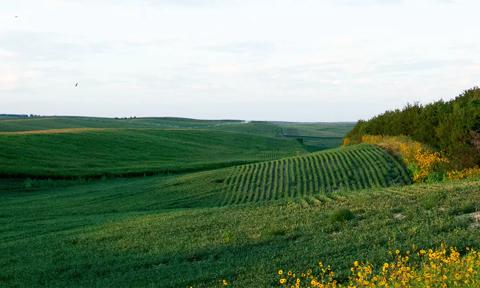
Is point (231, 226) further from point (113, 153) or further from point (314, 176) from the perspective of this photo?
point (113, 153)

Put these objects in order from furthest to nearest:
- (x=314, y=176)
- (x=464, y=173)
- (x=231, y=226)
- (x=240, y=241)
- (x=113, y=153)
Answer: (x=113, y=153) → (x=314, y=176) → (x=464, y=173) → (x=231, y=226) → (x=240, y=241)

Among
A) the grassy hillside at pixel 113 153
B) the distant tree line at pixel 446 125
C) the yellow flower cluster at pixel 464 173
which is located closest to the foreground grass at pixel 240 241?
the yellow flower cluster at pixel 464 173

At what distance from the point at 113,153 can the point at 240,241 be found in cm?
6760

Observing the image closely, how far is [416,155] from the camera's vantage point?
45.9 m

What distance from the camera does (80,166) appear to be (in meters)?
66.6

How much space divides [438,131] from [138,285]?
3801cm

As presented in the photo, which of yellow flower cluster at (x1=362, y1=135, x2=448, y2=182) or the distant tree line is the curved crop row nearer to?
yellow flower cluster at (x1=362, y1=135, x2=448, y2=182)

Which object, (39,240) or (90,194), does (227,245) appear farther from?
(90,194)

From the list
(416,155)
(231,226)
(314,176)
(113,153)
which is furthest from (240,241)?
(113,153)

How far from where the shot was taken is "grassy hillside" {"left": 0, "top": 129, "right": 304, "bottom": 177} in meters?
62.8

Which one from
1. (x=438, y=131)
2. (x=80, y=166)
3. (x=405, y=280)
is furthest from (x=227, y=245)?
(x=80, y=166)

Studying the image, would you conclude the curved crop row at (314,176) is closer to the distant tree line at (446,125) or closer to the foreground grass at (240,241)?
the distant tree line at (446,125)

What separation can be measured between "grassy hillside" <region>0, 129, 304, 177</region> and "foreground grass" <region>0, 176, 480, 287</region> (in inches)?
1439

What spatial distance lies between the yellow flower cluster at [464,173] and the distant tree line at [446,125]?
4.19 feet
